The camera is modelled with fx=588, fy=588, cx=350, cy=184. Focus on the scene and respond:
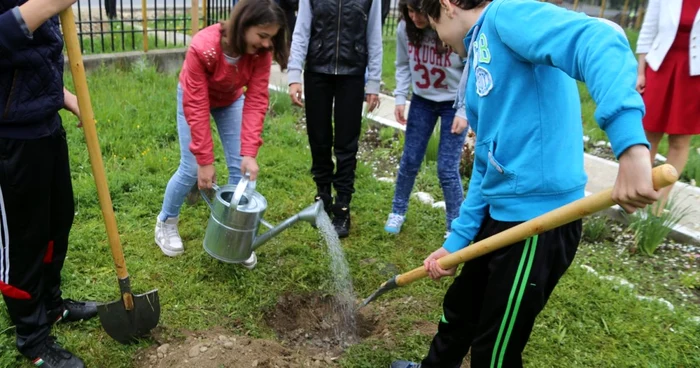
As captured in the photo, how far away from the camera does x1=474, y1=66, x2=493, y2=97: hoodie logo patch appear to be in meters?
1.77

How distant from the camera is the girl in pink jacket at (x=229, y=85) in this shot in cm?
280

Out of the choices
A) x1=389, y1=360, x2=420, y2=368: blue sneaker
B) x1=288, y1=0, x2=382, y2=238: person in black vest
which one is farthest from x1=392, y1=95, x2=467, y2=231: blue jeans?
x1=389, y1=360, x2=420, y2=368: blue sneaker

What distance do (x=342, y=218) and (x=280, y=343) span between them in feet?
3.91

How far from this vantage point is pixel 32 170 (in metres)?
2.12

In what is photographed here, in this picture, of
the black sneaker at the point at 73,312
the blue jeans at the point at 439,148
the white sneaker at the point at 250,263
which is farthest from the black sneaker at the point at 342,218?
the black sneaker at the point at 73,312

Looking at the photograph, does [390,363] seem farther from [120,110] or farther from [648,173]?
[120,110]

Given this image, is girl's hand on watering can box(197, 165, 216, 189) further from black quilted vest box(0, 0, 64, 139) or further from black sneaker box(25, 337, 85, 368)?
black sneaker box(25, 337, 85, 368)

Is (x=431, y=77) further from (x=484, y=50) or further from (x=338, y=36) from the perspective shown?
(x=484, y=50)

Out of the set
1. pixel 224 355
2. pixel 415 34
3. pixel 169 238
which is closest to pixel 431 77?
pixel 415 34

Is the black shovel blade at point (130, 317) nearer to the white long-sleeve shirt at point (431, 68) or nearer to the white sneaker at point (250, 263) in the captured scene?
the white sneaker at point (250, 263)

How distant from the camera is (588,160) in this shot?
508cm

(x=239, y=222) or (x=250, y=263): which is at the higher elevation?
(x=239, y=222)

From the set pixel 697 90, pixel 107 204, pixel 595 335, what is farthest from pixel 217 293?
pixel 697 90

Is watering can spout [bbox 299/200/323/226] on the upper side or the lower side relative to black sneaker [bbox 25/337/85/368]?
upper
